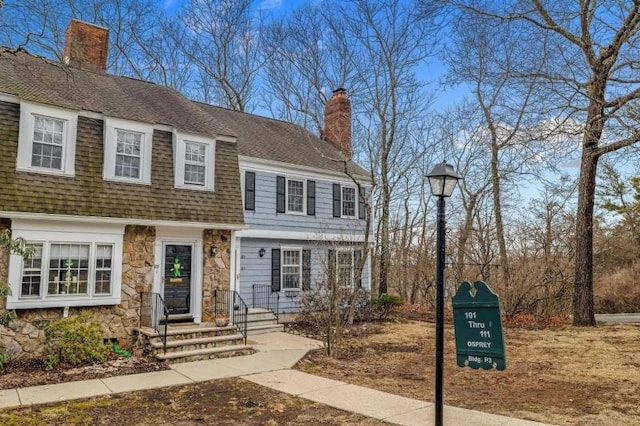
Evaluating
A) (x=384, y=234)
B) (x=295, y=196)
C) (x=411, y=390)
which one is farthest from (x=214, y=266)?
(x=384, y=234)

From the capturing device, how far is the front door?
1159 cm

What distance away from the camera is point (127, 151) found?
11211 mm

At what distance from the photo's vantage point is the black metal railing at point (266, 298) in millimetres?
14750

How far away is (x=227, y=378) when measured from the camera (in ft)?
26.6

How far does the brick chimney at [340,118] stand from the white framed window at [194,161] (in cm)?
717

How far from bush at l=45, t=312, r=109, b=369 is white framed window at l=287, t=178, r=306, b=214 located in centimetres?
803

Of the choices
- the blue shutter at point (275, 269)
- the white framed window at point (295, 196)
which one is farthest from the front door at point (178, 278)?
the white framed window at point (295, 196)

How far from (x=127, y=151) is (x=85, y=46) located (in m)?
6.19

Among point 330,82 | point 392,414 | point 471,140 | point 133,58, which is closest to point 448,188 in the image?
point 392,414

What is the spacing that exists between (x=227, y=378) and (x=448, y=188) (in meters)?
5.16

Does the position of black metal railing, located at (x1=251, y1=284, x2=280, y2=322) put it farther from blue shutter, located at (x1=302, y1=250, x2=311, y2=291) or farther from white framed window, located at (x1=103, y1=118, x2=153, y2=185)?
white framed window, located at (x1=103, y1=118, x2=153, y2=185)

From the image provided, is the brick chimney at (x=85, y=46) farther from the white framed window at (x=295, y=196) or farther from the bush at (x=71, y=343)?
the bush at (x=71, y=343)

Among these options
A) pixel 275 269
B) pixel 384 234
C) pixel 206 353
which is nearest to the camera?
pixel 206 353

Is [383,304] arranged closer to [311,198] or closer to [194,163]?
[311,198]
